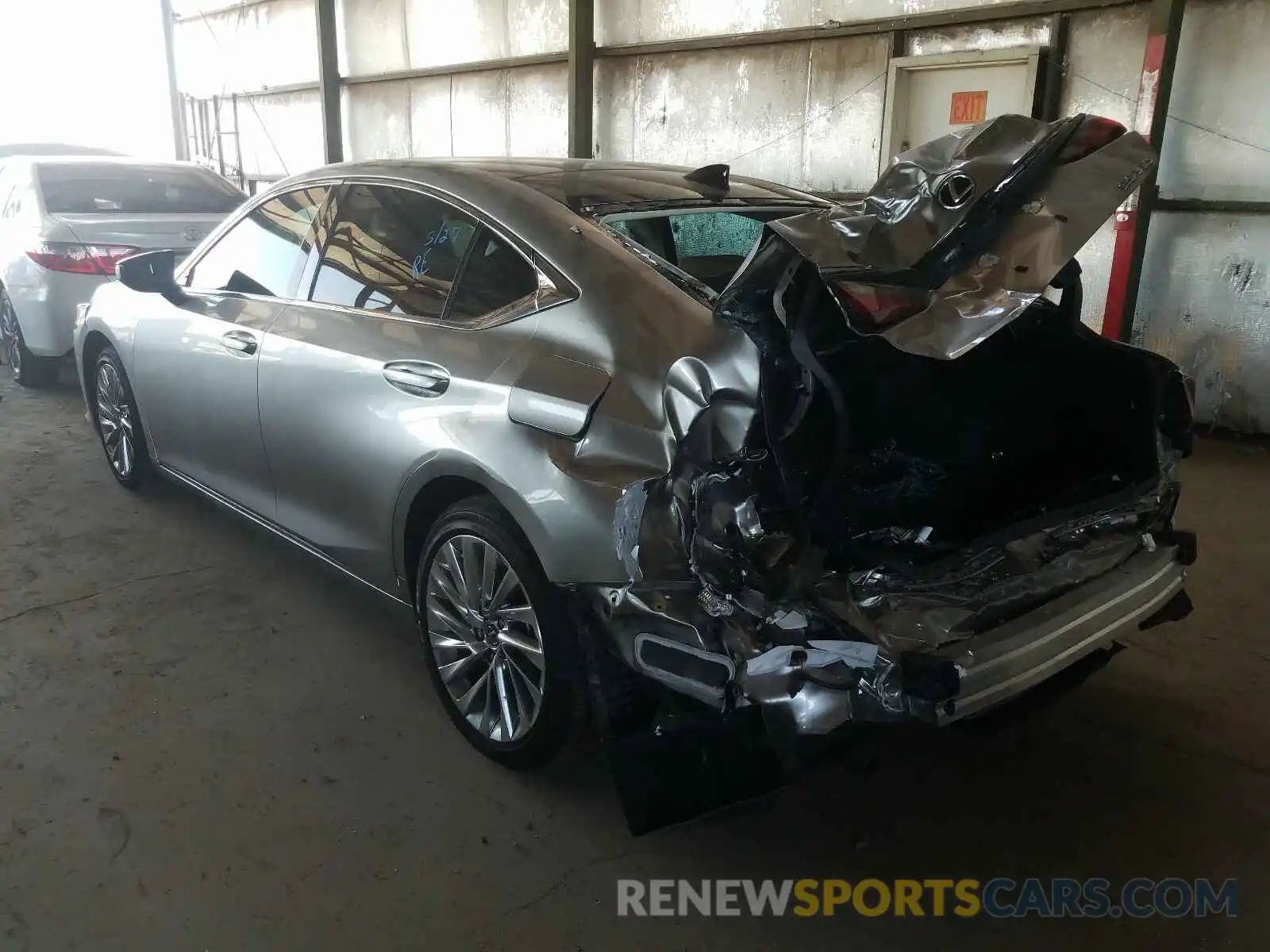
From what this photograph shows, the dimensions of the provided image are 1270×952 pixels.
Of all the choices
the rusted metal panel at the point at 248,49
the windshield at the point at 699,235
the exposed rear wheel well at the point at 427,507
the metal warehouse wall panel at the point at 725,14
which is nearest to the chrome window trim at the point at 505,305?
the windshield at the point at 699,235

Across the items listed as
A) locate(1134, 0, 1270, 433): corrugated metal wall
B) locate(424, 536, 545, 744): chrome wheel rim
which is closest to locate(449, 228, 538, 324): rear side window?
locate(424, 536, 545, 744): chrome wheel rim

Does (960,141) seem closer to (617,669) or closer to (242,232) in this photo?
(617,669)

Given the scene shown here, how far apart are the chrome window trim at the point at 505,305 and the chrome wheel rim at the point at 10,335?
4989 millimetres

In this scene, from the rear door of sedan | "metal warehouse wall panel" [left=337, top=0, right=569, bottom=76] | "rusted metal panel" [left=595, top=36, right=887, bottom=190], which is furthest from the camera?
"metal warehouse wall panel" [left=337, top=0, right=569, bottom=76]

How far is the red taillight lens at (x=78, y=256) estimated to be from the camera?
5.89 metres

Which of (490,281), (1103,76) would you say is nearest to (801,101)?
(1103,76)

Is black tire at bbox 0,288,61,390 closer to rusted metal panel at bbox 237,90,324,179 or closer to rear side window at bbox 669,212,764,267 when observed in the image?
rear side window at bbox 669,212,764,267

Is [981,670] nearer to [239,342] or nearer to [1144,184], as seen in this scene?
[239,342]

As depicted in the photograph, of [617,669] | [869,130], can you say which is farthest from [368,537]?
[869,130]

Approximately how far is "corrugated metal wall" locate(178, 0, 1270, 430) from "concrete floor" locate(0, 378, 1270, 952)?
307 centimetres

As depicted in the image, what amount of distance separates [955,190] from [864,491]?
67cm

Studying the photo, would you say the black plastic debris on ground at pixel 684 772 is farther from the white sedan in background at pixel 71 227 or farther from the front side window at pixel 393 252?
the white sedan in background at pixel 71 227

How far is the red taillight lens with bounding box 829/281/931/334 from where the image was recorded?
1807mm

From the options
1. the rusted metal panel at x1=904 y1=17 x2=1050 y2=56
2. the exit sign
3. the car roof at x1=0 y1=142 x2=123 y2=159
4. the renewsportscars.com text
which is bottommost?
the renewsportscars.com text
